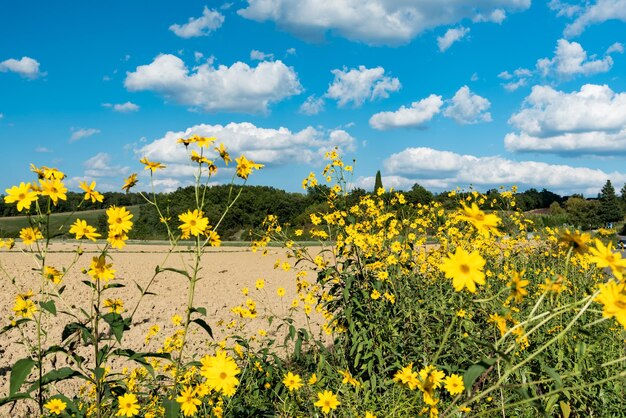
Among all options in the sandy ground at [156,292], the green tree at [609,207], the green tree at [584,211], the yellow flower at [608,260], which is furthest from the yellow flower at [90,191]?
the green tree at [609,207]

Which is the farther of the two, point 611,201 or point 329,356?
point 611,201

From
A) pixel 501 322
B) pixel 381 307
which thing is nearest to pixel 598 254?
pixel 501 322

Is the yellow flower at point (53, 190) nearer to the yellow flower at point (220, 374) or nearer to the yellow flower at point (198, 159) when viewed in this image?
the yellow flower at point (198, 159)

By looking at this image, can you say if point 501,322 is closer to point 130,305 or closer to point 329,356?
point 329,356

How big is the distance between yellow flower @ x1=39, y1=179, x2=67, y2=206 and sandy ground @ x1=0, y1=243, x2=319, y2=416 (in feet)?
4.40

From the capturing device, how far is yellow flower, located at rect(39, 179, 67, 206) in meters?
1.84

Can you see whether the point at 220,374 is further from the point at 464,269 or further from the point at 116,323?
A: the point at 464,269

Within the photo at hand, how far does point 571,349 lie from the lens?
3.57m

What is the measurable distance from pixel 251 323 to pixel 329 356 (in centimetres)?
191

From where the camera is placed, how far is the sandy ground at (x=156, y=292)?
4941 millimetres

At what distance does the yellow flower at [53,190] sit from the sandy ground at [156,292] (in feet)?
4.40

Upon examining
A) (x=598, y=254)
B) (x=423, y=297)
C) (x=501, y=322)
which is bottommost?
(x=423, y=297)

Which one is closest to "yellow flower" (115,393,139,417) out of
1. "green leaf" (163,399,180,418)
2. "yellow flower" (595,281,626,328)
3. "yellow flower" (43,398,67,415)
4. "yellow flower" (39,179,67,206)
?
"yellow flower" (43,398,67,415)

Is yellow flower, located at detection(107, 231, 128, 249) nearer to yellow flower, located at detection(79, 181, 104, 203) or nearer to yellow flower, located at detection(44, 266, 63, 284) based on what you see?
yellow flower, located at detection(79, 181, 104, 203)
